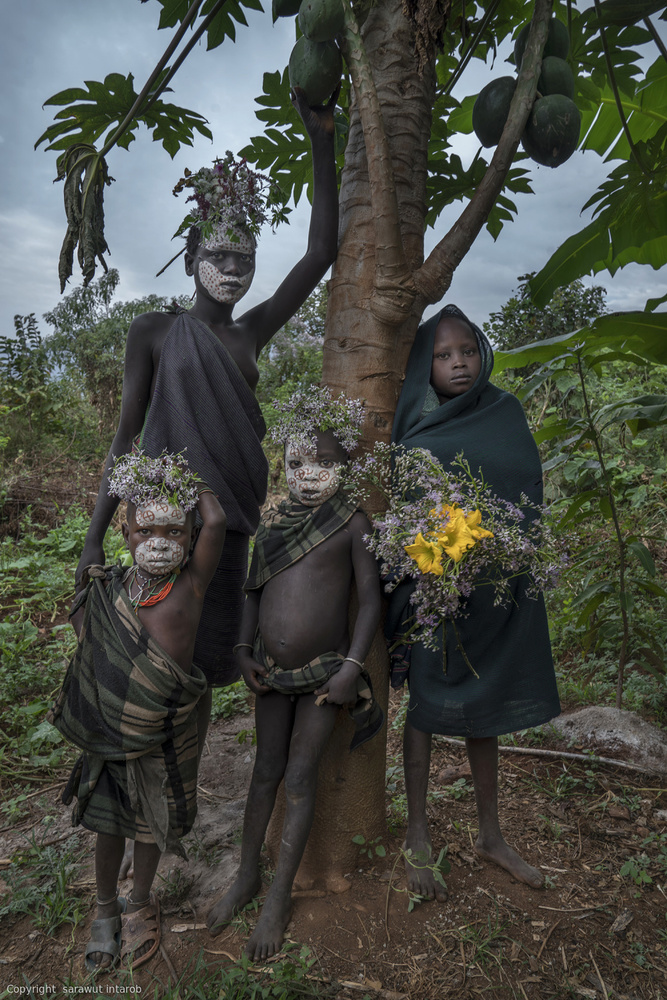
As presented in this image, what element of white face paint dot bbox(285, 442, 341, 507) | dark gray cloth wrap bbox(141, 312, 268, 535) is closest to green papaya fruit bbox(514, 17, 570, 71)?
dark gray cloth wrap bbox(141, 312, 268, 535)

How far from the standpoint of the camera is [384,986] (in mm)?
1771

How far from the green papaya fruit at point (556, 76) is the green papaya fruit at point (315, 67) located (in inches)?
28.2

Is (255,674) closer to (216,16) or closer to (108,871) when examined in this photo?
(108,871)

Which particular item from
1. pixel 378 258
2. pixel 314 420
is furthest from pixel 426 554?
pixel 378 258

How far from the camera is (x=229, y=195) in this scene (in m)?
2.22

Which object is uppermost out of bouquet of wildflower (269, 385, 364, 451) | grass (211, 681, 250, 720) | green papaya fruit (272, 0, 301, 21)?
green papaya fruit (272, 0, 301, 21)

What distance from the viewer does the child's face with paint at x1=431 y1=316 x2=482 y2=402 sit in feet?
7.63

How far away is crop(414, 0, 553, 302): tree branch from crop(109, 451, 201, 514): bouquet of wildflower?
1.08m

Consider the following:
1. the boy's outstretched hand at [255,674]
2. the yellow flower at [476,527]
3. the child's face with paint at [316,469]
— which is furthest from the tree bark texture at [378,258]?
the yellow flower at [476,527]

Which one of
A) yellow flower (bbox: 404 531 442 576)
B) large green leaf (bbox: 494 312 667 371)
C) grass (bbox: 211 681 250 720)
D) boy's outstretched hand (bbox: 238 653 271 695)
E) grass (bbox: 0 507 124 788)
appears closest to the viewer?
yellow flower (bbox: 404 531 442 576)

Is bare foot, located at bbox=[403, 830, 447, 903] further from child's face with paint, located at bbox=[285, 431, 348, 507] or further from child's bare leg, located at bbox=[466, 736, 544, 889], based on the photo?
child's face with paint, located at bbox=[285, 431, 348, 507]

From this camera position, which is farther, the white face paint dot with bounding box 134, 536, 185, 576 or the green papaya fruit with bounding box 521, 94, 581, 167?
the green papaya fruit with bounding box 521, 94, 581, 167

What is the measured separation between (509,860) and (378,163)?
7.81 feet

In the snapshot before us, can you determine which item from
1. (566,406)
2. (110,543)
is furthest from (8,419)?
(566,406)
